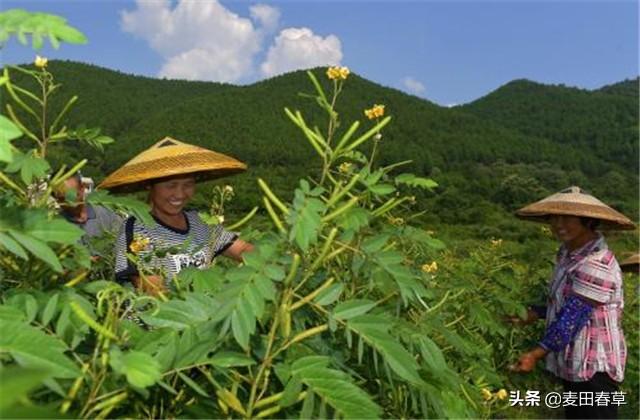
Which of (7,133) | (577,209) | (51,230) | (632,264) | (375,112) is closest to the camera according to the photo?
(7,133)

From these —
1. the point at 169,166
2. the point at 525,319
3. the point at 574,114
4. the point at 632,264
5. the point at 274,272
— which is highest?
the point at 574,114

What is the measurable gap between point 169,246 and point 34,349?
1143 mm

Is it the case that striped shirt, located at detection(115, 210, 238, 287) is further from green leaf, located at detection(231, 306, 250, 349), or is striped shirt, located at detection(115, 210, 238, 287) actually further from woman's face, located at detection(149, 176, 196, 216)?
green leaf, located at detection(231, 306, 250, 349)

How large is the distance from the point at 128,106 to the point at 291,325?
82.0 m

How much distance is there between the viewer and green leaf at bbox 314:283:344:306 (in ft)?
3.52

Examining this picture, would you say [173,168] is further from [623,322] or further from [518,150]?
[518,150]

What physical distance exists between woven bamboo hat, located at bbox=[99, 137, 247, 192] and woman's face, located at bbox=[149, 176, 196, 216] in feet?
0.31

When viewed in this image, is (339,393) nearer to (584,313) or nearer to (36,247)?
(36,247)

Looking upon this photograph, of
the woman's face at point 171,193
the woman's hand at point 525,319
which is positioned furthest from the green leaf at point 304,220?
the woman's hand at point 525,319

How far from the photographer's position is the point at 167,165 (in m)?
2.65

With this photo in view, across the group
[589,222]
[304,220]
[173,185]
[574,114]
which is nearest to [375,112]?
[304,220]

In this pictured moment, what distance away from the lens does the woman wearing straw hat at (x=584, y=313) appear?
3.58 meters

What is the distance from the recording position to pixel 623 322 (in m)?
6.23

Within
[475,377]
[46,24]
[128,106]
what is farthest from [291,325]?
[128,106]
